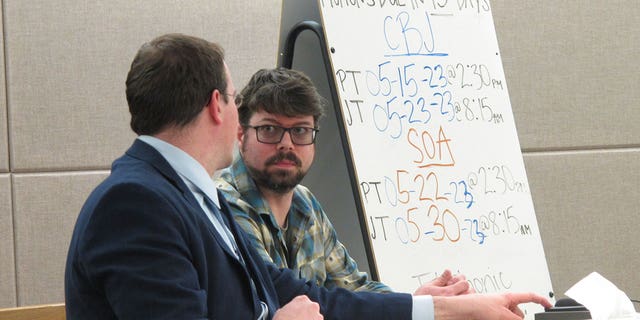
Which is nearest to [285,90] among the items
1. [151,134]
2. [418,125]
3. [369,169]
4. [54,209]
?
[369,169]

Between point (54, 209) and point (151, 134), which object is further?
point (54, 209)

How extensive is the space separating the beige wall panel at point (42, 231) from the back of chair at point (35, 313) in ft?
3.95

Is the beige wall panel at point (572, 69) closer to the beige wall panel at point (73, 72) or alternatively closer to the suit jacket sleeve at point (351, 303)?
the beige wall panel at point (73, 72)

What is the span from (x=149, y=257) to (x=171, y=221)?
0.08 meters

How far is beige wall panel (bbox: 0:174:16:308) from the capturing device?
303 cm

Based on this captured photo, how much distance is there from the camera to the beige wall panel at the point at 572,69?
3.79 meters

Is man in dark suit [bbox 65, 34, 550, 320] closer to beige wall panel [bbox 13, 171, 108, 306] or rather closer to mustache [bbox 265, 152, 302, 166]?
mustache [bbox 265, 152, 302, 166]

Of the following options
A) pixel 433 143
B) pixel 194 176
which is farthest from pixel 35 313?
pixel 433 143

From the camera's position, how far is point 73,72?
3158 mm

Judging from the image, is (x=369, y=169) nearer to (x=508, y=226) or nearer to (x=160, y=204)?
(x=508, y=226)

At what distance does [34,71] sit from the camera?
10.2 ft

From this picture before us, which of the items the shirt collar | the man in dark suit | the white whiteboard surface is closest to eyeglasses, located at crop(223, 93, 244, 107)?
the man in dark suit

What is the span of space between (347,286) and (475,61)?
3.25ft

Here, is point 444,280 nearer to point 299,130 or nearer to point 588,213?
point 299,130
